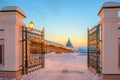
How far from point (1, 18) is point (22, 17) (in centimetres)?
106

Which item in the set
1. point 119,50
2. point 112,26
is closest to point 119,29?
point 112,26

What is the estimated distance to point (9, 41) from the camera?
831 cm

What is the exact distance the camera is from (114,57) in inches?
310

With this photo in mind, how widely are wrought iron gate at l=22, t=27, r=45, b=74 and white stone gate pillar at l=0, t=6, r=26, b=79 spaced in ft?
2.95

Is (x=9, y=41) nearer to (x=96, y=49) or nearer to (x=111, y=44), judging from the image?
(x=96, y=49)

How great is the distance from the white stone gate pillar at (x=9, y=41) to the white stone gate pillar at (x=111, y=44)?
3.86 metres

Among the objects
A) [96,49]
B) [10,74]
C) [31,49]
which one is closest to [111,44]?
[96,49]

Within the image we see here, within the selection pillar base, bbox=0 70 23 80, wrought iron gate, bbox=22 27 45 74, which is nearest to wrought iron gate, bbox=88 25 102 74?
wrought iron gate, bbox=22 27 45 74

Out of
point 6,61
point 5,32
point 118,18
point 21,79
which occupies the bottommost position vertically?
point 21,79

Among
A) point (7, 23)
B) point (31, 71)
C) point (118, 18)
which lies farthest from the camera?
point (31, 71)

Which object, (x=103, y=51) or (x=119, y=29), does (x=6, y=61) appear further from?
(x=119, y=29)

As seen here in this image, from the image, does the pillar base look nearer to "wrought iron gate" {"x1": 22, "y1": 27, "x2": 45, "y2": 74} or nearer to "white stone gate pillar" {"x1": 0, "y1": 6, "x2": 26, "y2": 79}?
"white stone gate pillar" {"x1": 0, "y1": 6, "x2": 26, "y2": 79}

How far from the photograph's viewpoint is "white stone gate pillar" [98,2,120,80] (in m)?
7.82

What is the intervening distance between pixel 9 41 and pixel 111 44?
176 inches
